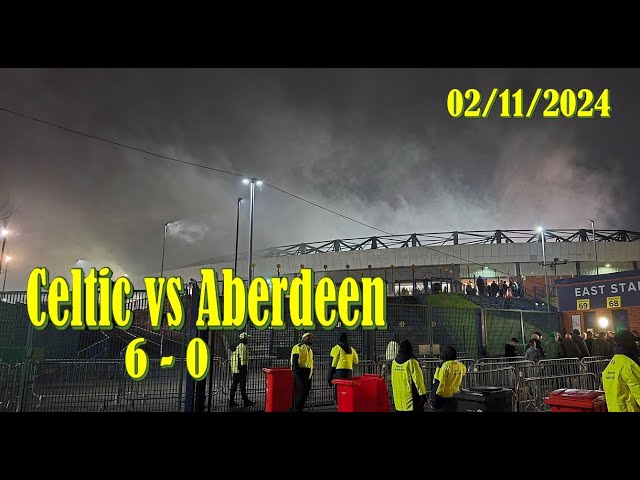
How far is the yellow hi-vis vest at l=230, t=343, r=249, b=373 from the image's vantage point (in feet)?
32.4

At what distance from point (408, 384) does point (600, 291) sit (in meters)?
18.5

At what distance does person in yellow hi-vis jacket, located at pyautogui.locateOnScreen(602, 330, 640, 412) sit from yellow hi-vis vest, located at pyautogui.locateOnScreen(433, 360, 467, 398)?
1740 millimetres

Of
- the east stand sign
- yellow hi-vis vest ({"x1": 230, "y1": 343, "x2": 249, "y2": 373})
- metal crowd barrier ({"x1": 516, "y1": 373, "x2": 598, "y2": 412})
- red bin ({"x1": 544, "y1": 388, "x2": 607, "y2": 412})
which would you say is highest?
the east stand sign

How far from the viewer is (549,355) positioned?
1278 centimetres

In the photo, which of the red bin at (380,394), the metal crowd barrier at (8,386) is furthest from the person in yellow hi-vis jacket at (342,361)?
the metal crowd barrier at (8,386)

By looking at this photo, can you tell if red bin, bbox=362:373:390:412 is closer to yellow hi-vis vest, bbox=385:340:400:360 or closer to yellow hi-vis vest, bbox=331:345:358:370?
yellow hi-vis vest, bbox=331:345:358:370

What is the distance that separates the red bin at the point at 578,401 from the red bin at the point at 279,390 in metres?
4.92

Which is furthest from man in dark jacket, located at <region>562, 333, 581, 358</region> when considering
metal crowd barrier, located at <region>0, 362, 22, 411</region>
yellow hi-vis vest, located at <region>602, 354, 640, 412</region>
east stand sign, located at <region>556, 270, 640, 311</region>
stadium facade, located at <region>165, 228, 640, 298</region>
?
stadium facade, located at <region>165, 228, 640, 298</region>

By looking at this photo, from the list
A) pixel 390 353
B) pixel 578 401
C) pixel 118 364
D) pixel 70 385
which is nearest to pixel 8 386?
pixel 70 385

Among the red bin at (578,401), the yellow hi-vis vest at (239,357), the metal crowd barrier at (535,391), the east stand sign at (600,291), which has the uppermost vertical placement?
the east stand sign at (600,291)

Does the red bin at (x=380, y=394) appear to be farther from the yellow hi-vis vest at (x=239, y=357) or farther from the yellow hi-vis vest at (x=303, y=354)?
the yellow hi-vis vest at (x=239, y=357)

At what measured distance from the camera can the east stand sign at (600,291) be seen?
759 inches

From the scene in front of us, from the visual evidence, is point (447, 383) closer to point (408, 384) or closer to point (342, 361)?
point (408, 384)
